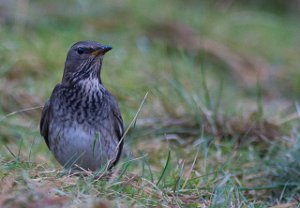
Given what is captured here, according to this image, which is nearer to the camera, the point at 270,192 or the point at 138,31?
the point at 270,192

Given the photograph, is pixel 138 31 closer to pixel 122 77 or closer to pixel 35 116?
pixel 122 77

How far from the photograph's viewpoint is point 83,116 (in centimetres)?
581

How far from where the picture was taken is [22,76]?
8.41 metres

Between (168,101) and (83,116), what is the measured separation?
2069 mm

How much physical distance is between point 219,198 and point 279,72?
19.5 feet

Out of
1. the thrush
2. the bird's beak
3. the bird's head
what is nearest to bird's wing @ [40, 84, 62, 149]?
the thrush

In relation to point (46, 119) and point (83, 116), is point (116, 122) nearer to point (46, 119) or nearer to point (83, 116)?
point (83, 116)

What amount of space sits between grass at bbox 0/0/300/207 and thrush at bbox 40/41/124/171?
7.1 inches

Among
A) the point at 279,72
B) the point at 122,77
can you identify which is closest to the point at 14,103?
the point at 122,77

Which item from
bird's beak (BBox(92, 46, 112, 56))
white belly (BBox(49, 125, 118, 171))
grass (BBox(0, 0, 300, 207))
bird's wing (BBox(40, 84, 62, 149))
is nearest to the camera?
grass (BBox(0, 0, 300, 207))

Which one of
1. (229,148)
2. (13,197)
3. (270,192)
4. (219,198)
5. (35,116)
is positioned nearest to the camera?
(13,197)

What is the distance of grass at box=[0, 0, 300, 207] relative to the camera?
200 inches

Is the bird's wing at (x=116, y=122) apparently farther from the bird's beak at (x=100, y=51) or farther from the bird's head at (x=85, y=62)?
the bird's beak at (x=100, y=51)

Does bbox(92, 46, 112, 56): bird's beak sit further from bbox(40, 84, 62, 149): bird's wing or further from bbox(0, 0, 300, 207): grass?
bbox(0, 0, 300, 207): grass
